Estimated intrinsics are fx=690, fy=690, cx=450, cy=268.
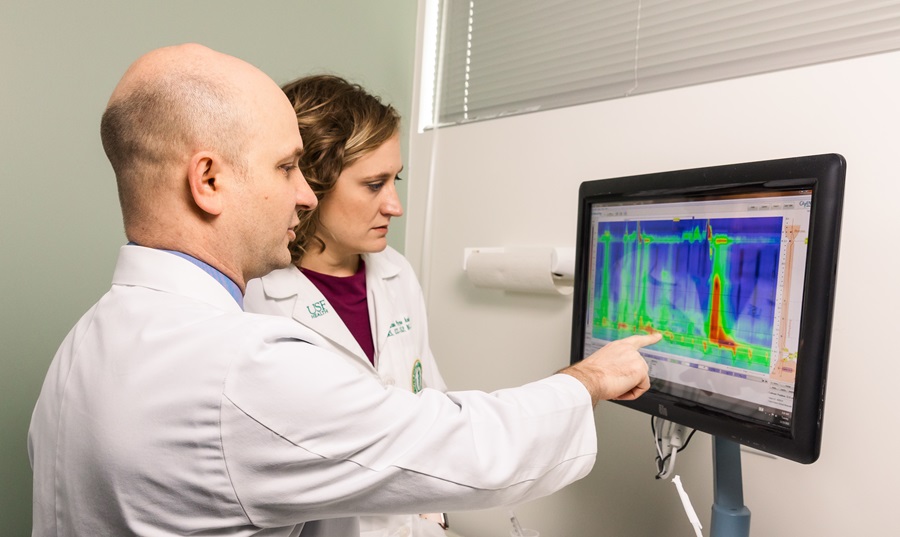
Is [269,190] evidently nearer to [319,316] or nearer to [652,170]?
[319,316]

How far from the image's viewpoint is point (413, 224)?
6.73 feet

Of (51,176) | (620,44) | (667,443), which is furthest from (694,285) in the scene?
(51,176)

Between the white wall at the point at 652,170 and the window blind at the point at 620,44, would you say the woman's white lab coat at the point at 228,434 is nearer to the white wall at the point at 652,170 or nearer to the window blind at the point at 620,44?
the white wall at the point at 652,170

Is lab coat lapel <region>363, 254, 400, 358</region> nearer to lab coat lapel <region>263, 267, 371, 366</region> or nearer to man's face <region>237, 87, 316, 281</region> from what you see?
lab coat lapel <region>263, 267, 371, 366</region>

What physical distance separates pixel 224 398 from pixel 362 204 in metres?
0.79

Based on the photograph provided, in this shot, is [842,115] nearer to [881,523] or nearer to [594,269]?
[594,269]

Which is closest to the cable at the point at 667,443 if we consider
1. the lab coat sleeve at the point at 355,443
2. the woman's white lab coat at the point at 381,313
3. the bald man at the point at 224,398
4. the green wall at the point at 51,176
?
the bald man at the point at 224,398

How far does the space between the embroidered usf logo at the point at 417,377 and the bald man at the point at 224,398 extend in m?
0.59

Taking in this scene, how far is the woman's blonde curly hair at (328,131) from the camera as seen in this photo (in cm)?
141

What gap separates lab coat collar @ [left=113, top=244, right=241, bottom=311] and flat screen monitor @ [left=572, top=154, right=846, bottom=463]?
0.62 m

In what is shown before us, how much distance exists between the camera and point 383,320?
4.92ft

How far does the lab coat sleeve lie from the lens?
28.1 inches

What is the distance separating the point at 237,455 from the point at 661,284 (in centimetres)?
65

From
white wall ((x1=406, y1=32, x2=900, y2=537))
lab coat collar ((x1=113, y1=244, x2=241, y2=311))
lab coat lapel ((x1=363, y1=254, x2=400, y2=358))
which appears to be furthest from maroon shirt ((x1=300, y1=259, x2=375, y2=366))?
lab coat collar ((x1=113, y1=244, x2=241, y2=311))
